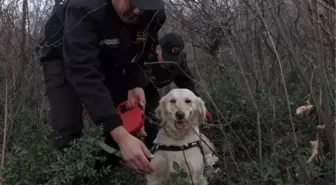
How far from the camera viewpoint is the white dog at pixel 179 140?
3.71 metres

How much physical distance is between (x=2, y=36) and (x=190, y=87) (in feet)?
6.86

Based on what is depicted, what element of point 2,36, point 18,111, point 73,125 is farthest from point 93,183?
point 2,36

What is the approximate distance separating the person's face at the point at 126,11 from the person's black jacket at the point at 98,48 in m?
0.04

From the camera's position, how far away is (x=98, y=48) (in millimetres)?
2920

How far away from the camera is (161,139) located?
392cm

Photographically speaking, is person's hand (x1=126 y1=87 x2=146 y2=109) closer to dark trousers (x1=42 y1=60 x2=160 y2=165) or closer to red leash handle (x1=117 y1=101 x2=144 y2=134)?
red leash handle (x1=117 y1=101 x2=144 y2=134)

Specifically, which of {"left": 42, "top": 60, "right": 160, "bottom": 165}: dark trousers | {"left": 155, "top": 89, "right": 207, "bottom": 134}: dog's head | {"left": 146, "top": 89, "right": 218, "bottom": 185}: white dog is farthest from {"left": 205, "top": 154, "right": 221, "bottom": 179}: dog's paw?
{"left": 42, "top": 60, "right": 160, "bottom": 165}: dark trousers

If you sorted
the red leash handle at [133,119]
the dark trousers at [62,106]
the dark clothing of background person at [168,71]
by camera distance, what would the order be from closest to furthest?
the red leash handle at [133,119]
the dark trousers at [62,106]
the dark clothing of background person at [168,71]

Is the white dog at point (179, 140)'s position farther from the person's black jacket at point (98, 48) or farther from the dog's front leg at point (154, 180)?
the person's black jacket at point (98, 48)

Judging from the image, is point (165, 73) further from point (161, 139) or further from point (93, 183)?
point (93, 183)

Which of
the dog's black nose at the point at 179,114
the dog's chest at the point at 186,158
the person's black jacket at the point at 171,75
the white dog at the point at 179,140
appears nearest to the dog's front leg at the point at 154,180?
the white dog at the point at 179,140

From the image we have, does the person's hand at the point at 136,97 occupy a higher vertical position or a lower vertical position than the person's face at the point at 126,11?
lower

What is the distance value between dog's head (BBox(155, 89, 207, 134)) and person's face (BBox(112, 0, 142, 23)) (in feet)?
3.47

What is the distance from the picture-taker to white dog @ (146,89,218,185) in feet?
12.2
